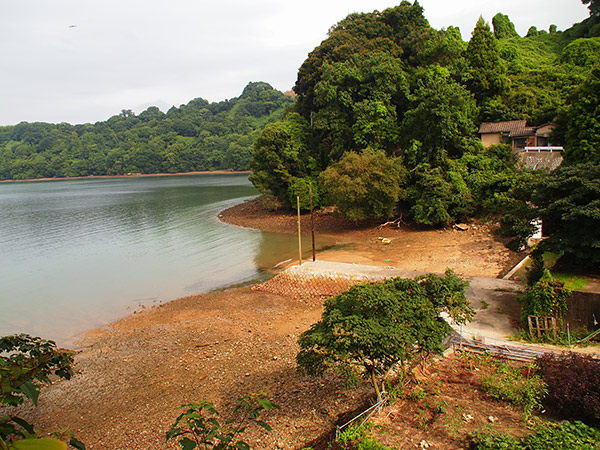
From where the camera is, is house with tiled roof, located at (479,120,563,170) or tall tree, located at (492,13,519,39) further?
tall tree, located at (492,13,519,39)

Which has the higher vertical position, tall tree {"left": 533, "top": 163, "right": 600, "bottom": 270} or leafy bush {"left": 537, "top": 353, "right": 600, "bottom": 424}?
tall tree {"left": 533, "top": 163, "right": 600, "bottom": 270}

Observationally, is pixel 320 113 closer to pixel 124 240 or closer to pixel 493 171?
pixel 493 171

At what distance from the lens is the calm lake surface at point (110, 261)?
18.7 meters

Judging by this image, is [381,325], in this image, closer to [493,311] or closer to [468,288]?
[493,311]

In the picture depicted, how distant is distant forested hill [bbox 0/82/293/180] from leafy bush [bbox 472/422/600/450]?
102 meters

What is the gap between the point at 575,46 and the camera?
4403 centimetres

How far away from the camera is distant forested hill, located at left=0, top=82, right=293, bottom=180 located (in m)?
115

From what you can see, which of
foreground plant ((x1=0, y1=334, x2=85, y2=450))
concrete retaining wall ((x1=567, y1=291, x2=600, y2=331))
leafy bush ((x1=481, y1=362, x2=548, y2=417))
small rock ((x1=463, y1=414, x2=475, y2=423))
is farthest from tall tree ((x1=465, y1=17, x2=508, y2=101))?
foreground plant ((x1=0, y1=334, x2=85, y2=450))

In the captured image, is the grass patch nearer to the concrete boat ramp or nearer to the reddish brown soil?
the concrete boat ramp

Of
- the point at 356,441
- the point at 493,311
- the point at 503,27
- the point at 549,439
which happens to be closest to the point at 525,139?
the point at 493,311

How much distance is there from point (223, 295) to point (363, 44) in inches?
1096

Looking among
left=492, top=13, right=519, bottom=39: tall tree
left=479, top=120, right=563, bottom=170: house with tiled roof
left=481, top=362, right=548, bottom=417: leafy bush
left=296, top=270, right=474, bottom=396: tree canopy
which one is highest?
left=492, top=13, right=519, bottom=39: tall tree

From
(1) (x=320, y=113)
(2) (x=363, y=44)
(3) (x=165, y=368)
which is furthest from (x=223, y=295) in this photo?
(2) (x=363, y=44)

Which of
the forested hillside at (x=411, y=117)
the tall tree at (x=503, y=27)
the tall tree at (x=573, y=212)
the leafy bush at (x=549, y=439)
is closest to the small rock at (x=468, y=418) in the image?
the leafy bush at (x=549, y=439)
